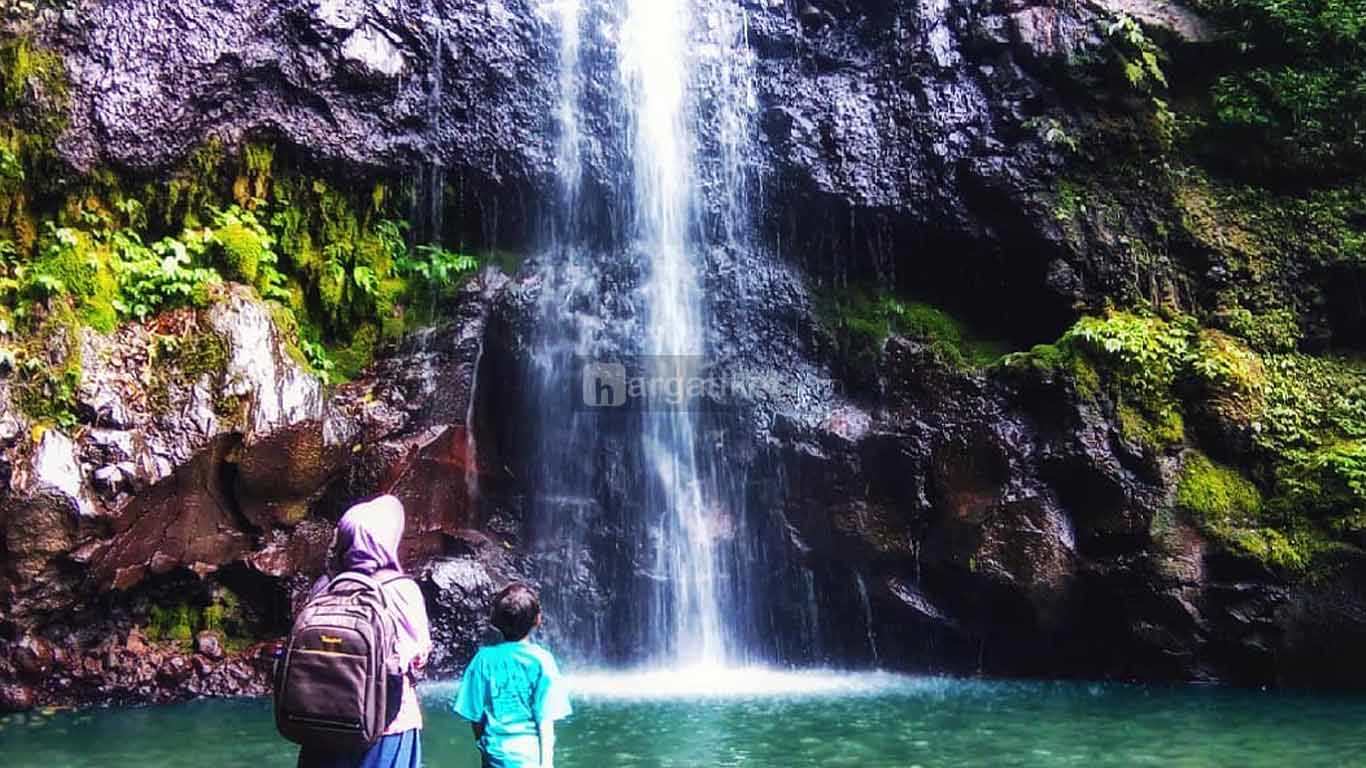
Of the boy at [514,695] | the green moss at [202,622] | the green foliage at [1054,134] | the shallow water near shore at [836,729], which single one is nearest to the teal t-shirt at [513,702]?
the boy at [514,695]

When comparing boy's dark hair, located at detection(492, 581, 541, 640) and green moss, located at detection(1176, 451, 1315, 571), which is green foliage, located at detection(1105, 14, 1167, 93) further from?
boy's dark hair, located at detection(492, 581, 541, 640)

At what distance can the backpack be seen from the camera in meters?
2.93

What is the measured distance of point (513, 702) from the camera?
365 centimetres

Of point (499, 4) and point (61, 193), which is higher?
point (499, 4)

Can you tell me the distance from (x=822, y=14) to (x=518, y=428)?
5814mm

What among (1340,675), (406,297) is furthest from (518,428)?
(1340,675)

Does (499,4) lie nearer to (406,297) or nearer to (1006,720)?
(406,297)

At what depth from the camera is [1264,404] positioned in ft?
32.3

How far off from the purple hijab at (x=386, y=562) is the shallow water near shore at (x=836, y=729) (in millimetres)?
3476

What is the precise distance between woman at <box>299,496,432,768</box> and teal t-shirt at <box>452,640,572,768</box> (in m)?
0.40

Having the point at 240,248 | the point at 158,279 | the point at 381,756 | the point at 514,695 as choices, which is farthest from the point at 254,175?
the point at 381,756

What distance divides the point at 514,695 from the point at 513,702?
0.08ft

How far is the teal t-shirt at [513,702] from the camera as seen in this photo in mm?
3617

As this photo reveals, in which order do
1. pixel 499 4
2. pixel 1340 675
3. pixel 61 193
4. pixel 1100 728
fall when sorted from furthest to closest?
pixel 499 4
pixel 61 193
pixel 1340 675
pixel 1100 728
